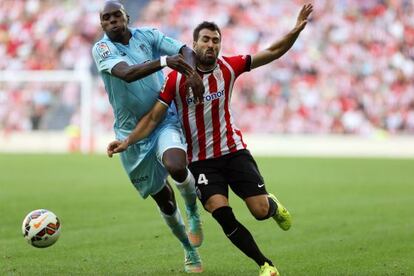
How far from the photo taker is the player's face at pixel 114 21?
7910mm

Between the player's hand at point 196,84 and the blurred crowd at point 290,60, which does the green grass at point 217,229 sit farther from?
the blurred crowd at point 290,60

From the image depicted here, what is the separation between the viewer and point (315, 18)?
31516 millimetres

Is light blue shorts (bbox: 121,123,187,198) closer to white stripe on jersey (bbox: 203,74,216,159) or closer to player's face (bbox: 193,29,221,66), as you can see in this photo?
white stripe on jersey (bbox: 203,74,216,159)

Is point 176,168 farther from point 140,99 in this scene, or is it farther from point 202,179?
point 140,99

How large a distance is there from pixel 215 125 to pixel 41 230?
5.96ft

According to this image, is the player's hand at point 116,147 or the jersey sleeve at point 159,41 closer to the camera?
the player's hand at point 116,147

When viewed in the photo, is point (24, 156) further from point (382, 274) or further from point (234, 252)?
point (382, 274)

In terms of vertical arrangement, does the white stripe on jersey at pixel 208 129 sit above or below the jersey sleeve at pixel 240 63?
below

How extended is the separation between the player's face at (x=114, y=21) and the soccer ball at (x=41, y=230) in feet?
5.76

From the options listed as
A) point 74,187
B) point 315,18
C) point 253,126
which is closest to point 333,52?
point 315,18

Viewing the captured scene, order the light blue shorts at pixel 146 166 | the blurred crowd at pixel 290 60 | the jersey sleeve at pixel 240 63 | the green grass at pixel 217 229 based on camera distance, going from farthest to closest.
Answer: the blurred crowd at pixel 290 60
the light blue shorts at pixel 146 166
the green grass at pixel 217 229
the jersey sleeve at pixel 240 63

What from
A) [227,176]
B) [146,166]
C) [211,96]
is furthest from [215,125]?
[146,166]

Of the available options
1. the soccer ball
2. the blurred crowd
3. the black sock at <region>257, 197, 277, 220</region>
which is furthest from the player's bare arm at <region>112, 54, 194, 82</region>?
the blurred crowd

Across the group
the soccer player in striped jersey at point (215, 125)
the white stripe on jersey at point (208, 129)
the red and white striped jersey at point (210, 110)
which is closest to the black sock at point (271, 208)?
the soccer player in striped jersey at point (215, 125)
